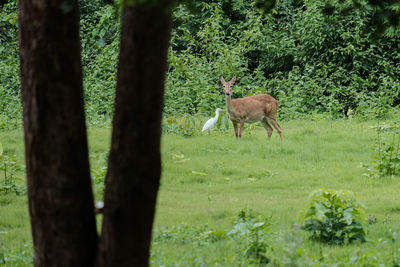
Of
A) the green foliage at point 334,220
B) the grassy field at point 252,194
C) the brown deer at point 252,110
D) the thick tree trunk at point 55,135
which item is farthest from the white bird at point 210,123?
the thick tree trunk at point 55,135

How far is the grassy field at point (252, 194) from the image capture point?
591 cm

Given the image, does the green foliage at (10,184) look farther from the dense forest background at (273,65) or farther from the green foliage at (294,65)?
the green foliage at (294,65)

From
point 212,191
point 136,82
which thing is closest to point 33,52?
point 136,82

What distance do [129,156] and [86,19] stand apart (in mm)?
21463

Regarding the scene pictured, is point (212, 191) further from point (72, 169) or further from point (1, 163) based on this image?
point (72, 169)

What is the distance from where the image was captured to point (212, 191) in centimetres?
971

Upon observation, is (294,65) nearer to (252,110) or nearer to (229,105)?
(252,110)

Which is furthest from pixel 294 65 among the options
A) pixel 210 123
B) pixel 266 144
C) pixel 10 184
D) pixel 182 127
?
pixel 10 184

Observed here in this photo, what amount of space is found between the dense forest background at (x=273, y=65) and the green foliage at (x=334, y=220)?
1104 centimetres

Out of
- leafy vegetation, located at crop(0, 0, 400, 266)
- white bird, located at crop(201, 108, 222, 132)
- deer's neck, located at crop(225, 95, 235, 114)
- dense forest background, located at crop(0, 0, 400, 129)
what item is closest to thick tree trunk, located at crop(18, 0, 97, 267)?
leafy vegetation, located at crop(0, 0, 400, 266)

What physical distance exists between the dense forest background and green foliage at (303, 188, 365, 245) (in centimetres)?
1104

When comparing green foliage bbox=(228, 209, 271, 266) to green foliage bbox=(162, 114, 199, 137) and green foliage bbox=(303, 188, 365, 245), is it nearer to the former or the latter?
green foliage bbox=(303, 188, 365, 245)

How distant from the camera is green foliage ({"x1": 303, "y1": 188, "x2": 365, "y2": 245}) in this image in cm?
654

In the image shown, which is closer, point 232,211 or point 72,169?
point 72,169
